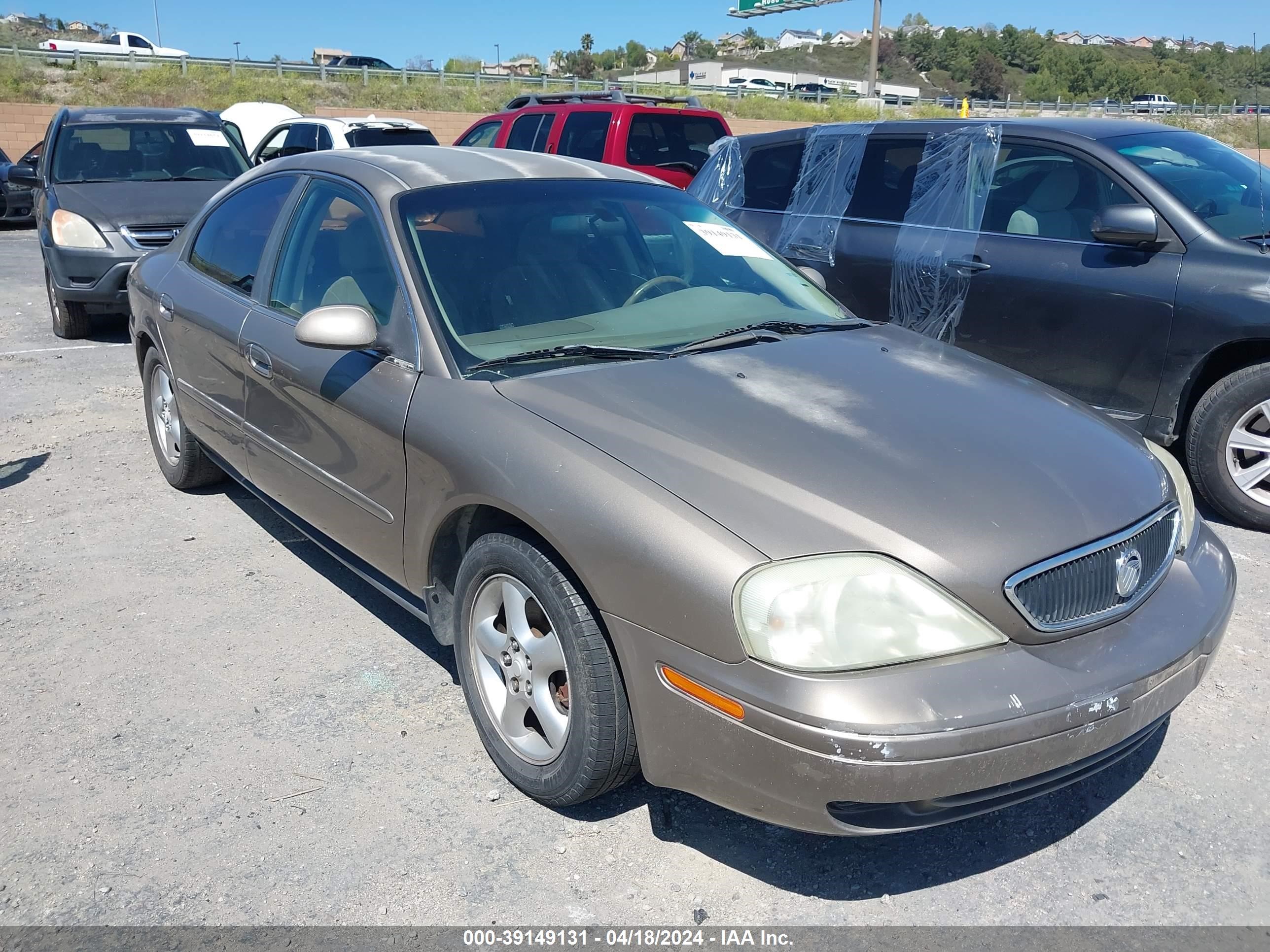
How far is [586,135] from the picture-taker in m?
11.1

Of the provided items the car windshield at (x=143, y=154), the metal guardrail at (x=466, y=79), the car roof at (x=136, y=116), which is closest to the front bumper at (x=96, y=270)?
the car windshield at (x=143, y=154)

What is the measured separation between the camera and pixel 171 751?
3125 mm

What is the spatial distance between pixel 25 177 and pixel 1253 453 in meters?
9.33

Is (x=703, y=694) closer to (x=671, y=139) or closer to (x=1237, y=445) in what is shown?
(x=1237, y=445)

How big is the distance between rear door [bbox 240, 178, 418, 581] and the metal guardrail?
2307cm

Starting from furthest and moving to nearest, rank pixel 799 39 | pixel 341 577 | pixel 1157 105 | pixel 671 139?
pixel 799 39 → pixel 1157 105 → pixel 671 139 → pixel 341 577

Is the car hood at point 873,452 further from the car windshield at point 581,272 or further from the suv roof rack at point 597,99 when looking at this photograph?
the suv roof rack at point 597,99

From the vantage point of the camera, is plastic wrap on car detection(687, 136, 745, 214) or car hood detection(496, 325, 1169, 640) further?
plastic wrap on car detection(687, 136, 745, 214)

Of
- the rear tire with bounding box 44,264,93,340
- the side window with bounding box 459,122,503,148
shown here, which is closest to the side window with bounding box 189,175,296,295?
the rear tire with bounding box 44,264,93,340

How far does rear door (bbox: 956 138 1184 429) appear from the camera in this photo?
16.3 feet

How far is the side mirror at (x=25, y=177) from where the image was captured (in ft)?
29.9

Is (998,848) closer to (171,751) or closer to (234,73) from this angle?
(171,751)

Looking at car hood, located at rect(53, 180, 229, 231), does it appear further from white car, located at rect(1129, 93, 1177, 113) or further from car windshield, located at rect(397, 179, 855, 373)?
white car, located at rect(1129, 93, 1177, 113)

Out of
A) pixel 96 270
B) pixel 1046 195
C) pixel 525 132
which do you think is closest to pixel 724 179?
pixel 1046 195
